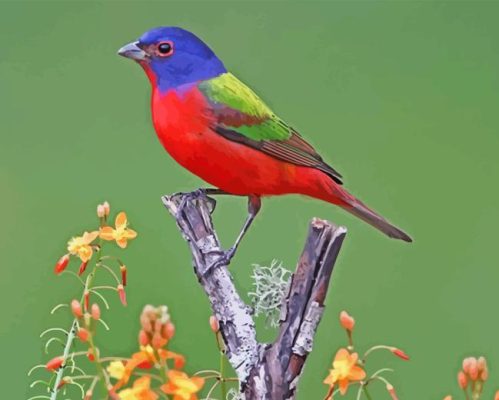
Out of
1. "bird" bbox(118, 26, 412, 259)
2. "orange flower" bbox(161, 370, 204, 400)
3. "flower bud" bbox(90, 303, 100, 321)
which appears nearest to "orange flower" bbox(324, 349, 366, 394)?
"orange flower" bbox(161, 370, 204, 400)

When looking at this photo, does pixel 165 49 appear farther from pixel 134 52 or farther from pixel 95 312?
pixel 95 312

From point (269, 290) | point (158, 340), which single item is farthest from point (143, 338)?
point (269, 290)

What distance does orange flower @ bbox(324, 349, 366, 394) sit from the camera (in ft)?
3.47

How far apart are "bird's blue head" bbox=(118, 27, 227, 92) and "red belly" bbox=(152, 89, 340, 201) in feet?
0.10

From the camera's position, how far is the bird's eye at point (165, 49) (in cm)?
157

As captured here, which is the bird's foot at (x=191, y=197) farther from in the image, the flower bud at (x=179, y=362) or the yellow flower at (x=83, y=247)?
the flower bud at (x=179, y=362)

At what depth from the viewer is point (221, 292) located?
4.36ft

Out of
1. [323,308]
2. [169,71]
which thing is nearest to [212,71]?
[169,71]

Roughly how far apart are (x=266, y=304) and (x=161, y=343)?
1.47ft

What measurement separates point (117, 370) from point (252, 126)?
699 millimetres

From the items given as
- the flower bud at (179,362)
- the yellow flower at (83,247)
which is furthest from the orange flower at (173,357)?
the yellow flower at (83,247)

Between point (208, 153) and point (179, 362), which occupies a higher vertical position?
point (208, 153)

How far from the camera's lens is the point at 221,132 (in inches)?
62.8

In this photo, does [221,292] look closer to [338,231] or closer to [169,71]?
[338,231]
